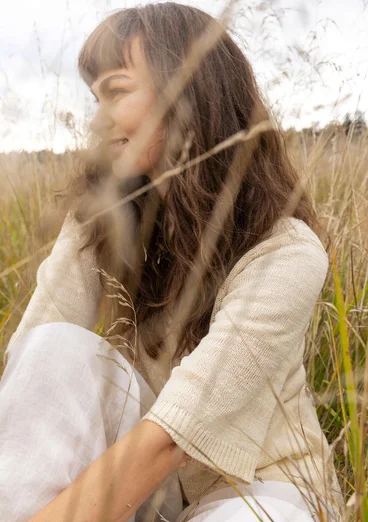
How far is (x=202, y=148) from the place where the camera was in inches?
49.0

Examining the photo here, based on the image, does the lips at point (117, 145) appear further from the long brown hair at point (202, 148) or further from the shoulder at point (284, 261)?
the shoulder at point (284, 261)

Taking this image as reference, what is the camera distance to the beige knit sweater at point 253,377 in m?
0.97

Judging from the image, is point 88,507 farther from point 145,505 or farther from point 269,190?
point 269,190

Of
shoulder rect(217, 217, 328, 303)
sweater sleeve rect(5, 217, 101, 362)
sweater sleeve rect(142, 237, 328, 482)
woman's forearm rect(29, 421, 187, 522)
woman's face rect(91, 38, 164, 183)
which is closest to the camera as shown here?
woman's forearm rect(29, 421, 187, 522)

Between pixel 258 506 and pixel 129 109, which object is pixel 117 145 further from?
pixel 258 506

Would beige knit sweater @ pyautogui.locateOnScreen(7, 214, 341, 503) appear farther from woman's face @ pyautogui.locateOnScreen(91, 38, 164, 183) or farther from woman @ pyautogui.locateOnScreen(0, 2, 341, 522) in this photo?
woman's face @ pyautogui.locateOnScreen(91, 38, 164, 183)

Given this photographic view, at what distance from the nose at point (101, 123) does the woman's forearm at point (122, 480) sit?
0.51m

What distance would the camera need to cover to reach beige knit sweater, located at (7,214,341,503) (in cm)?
97

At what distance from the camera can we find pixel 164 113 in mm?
1237

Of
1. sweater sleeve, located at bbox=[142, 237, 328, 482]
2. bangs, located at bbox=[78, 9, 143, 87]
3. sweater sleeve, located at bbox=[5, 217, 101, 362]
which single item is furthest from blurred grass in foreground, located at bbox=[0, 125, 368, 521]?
bangs, located at bbox=[78, 9, 143, 87]

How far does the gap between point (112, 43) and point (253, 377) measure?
71 centimetres

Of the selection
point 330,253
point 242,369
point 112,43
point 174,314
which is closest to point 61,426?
point 242,369

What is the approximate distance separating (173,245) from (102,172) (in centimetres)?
31

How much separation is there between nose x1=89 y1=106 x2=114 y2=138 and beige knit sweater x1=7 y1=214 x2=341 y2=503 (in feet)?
1.14
